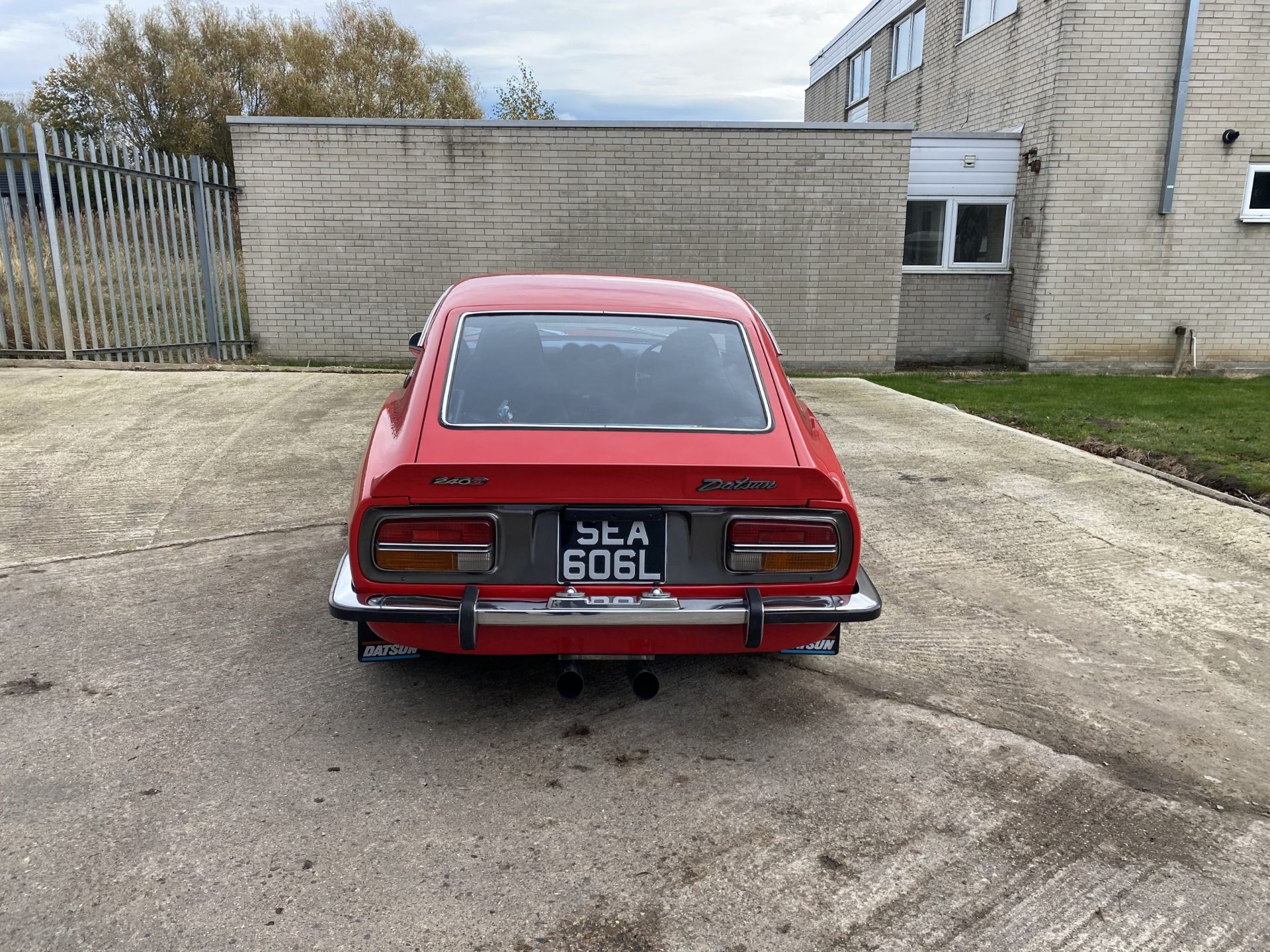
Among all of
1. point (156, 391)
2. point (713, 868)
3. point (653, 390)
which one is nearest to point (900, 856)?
point (713, 868)

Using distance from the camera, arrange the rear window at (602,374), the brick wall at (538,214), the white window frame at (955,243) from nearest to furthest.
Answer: the rear window at (602,374), the brick wall at (538,214), the white window frame at (955,243)

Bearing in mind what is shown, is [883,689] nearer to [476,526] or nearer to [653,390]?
[653,390]

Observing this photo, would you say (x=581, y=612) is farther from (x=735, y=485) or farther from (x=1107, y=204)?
(x=1107, y=204)

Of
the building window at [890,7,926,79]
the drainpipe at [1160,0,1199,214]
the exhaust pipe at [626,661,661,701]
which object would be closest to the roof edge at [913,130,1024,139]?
the drainpipe at [1160,0,1199,214]

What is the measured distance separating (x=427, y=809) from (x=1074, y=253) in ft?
41.5

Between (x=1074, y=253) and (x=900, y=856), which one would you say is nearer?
(x=900, y=856)

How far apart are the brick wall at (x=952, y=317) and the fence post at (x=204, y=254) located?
9414mm

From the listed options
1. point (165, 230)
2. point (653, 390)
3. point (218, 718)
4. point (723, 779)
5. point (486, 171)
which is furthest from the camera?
point (486, 171)

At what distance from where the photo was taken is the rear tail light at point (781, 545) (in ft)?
9.82

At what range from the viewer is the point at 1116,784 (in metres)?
3.00

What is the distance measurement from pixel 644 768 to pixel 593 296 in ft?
6.48

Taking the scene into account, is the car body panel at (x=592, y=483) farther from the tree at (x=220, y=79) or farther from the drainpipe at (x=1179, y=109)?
the tree at (x=220, y=79)

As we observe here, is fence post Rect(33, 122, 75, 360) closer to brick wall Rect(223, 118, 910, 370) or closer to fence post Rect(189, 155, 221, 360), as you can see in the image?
fence post Rect(189, 155, 221, 360)

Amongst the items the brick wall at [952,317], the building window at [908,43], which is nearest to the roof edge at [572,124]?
the brick wall at [952,317]
